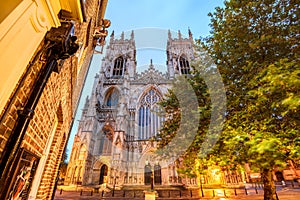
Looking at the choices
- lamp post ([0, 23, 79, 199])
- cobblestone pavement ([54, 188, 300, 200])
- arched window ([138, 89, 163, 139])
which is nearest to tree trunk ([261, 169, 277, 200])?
lamp post ([0, 23, 79, 199])

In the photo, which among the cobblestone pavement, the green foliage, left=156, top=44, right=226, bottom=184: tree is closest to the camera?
the green foliage

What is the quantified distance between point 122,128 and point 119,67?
1663cm

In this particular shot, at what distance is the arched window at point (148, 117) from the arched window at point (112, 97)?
16.2 feet

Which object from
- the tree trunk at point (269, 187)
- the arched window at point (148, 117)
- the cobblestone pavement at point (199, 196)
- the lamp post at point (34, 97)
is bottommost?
the cobblestone pavement at point (199, 196)

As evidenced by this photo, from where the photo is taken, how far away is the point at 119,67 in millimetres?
31703

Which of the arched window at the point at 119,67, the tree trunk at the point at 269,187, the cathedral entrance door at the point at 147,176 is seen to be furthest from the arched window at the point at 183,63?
the tree trunk at the point at 269,187

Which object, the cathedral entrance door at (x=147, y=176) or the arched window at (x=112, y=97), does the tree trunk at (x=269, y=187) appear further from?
the arched window at (x=112, y=97)

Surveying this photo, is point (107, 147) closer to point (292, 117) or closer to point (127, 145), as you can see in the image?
point (127, 145)

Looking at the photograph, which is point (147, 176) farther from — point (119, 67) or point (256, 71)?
point (119, 67)

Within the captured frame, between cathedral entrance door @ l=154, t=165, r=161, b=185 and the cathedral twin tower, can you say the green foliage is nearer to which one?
the cathedral twin tower

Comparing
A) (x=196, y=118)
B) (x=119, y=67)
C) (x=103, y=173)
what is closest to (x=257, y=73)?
(x=196, y=118)

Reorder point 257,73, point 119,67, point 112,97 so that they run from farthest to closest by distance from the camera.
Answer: point 119,67
point 112,97
point 257,73

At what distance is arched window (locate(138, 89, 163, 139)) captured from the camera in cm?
2211

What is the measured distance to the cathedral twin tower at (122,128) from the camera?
704 inches
